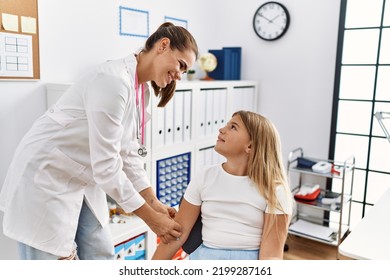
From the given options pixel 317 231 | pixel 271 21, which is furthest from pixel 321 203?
pixel 271 21

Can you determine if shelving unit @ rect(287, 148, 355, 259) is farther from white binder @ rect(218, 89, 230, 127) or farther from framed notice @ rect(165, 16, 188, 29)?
framed notice @ rect(165, 16, 188, 29)

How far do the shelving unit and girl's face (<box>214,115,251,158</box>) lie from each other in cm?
148

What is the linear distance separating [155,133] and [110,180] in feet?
3.26

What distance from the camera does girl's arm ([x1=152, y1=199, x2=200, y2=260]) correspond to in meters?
1.42

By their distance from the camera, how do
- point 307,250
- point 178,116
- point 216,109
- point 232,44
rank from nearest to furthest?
1. point 178,116
2. point 216,109
3. point 307,250
4. point 232,44

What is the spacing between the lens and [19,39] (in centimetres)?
189

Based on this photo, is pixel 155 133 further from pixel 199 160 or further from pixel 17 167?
pixel 17 167

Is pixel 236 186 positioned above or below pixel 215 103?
below

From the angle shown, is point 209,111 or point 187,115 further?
point 209,111

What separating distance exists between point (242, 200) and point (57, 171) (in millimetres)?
643

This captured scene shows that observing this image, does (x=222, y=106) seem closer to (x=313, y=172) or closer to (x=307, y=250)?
(x=313, y=172)

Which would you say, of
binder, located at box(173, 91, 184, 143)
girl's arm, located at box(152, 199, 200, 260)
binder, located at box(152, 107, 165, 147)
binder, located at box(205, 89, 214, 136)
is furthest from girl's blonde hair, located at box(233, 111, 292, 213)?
binder, located at box(205, 89, 214, 136)
